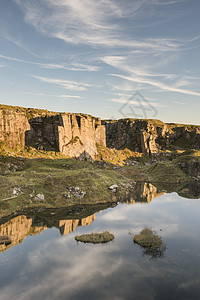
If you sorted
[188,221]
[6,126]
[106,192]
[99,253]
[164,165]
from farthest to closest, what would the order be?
[164,165] < [6,126] < [106,192] < [188,221] < [99,253]

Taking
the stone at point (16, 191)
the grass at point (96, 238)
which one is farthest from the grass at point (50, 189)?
the grass at point (96, 238)

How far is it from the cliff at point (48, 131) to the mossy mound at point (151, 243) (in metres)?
90.5

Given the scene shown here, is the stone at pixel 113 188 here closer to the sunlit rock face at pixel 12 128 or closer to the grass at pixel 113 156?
the sunlit rock face at pixel 12 128

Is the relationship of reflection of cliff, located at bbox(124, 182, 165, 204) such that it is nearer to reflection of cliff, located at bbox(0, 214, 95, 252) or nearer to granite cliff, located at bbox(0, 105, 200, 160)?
reflection of cliff, located at bbox(0, 214, 95, 252)

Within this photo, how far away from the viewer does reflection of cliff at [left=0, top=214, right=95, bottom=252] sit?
41.8 meters

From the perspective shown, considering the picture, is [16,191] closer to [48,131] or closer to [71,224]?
[71,224]

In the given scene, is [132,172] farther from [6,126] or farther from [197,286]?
[197,286]

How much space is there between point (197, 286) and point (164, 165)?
10085 cm

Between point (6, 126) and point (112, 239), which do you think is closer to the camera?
point (112, 239)

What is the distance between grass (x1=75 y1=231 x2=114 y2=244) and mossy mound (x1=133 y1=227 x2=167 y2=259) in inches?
213

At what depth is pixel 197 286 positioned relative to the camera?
87.8 ft

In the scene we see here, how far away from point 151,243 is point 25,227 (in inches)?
1109

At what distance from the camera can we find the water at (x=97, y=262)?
2584cm

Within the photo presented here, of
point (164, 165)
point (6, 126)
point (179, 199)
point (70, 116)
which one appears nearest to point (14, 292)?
point (179, 199)
